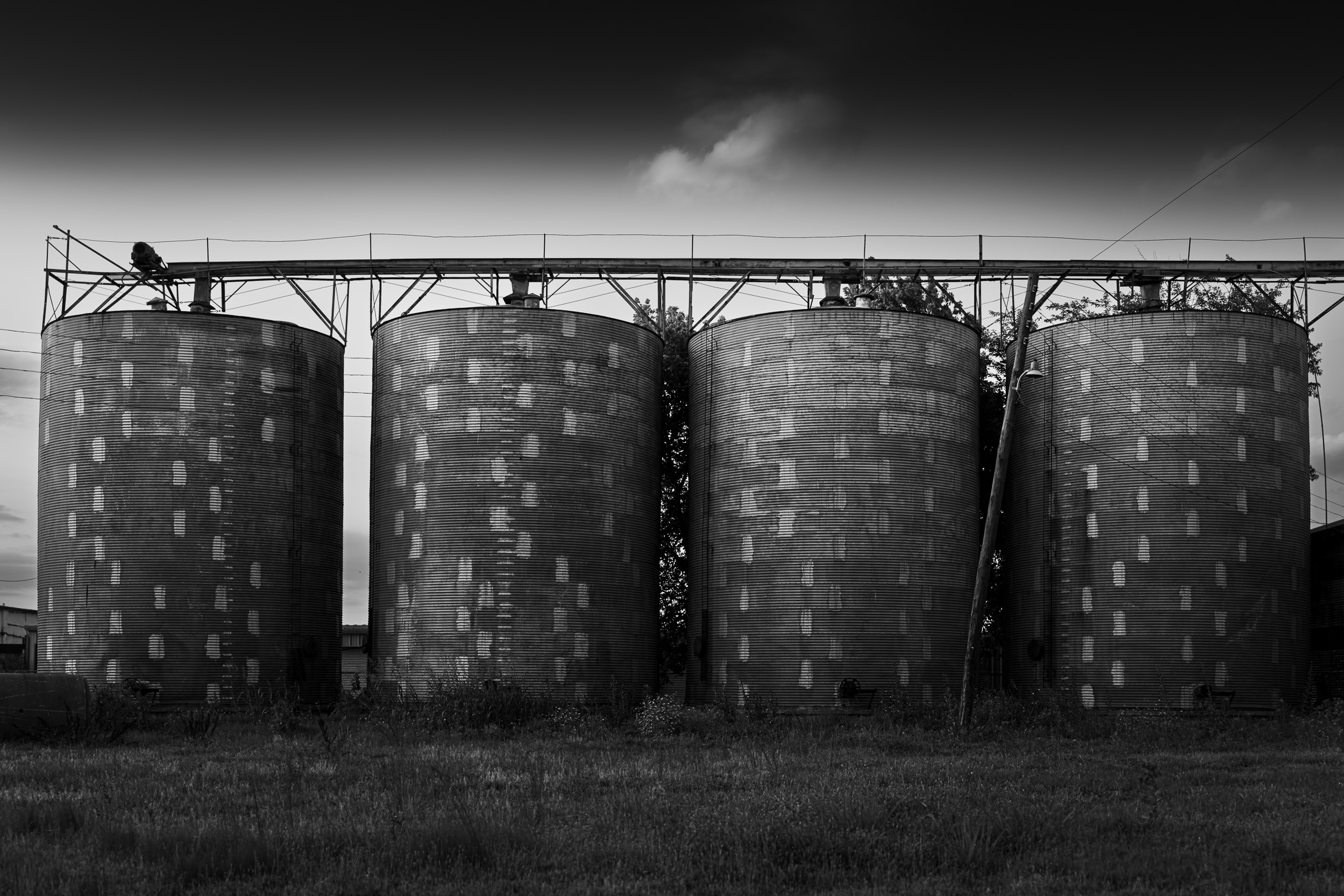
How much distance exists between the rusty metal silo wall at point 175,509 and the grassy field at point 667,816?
11.2m

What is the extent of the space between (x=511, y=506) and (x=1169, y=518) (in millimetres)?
19821

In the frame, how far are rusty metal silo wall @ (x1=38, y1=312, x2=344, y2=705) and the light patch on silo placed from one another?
16144mm

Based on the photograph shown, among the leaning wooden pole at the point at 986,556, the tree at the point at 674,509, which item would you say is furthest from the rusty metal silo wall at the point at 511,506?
the leaning wooden pole at the point at 986,556

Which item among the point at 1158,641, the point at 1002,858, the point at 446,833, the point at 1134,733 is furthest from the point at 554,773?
the point at 1158,641

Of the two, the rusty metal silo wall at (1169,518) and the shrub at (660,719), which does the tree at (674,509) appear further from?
the shrub at (660,719)

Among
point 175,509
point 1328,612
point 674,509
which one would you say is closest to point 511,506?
point 175,509

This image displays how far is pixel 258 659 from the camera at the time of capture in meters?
40.9

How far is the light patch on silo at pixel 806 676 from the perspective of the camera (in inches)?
1497

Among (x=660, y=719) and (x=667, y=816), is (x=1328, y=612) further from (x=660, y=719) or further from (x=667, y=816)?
(x=667, y=816)

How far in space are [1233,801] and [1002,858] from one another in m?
6.32

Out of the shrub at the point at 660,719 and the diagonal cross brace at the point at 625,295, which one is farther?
the diagonal cross brace at the point at 625,295

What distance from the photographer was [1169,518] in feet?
130

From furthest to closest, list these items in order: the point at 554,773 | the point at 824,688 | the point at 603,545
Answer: the point at 603,545, the point at 824,688, the point at 554,773

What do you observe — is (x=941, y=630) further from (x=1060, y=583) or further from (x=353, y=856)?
(x=353, y=856)
